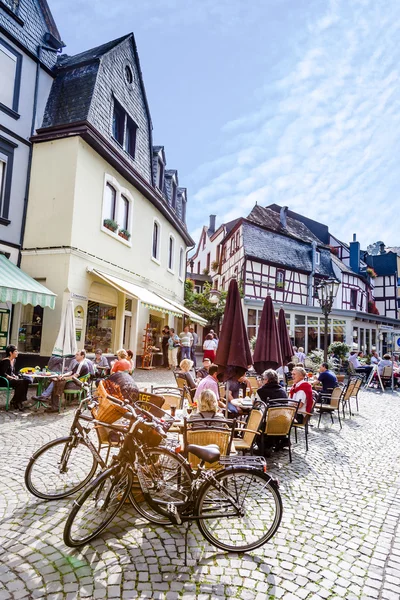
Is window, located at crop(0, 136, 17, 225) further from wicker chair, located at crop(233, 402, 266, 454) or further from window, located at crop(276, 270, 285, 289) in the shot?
window, located at crop(276, 270, 285, 289)

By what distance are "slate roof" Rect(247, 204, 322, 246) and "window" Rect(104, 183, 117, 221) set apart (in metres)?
17.1

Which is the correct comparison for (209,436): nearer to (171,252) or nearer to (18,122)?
(18,122)

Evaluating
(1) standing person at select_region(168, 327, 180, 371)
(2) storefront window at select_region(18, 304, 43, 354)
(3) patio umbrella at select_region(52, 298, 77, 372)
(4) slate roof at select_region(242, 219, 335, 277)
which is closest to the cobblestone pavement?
(3) patio umbrella at select_region(52, 298, 77, 372)

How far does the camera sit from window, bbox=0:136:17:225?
11062mm

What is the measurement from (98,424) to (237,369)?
342 centimetres

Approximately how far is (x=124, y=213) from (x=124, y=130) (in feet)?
10.0

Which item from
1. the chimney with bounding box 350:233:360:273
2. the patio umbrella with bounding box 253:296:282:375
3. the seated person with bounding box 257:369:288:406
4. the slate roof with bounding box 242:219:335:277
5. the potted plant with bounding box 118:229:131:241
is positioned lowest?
the seated person with bounding box 257:369:288:406

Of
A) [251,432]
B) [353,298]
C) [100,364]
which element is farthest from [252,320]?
[251,432]

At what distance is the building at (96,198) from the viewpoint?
37.0 ft

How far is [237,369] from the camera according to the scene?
6.46 metres

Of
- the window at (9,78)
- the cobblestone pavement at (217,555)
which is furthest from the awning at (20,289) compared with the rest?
the cobblestone pavement at (217,555)

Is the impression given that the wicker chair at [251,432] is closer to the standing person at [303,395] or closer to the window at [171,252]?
the standing person at [303,395]

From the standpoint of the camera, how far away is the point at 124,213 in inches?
568

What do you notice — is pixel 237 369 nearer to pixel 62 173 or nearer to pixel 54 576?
pixel 54 576
